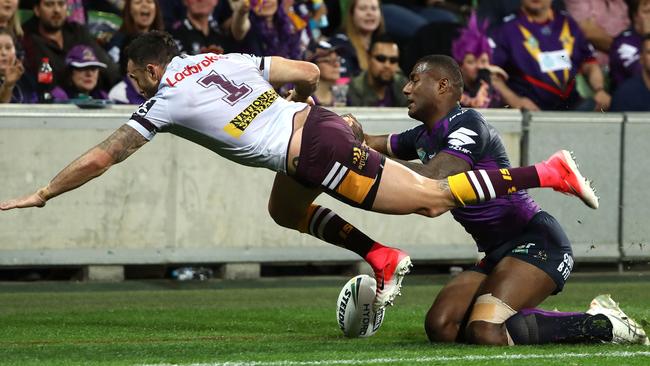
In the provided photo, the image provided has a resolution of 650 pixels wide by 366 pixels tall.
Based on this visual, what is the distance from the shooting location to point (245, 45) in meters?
15.0

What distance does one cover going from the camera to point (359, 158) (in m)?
8.88

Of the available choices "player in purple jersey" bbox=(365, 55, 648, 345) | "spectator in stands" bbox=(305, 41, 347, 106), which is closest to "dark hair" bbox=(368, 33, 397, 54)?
"spectator in stands" bbox=(305, 41, 347, 106)

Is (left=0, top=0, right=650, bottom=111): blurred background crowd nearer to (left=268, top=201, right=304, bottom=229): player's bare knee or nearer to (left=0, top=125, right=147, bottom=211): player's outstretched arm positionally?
(left=268, top=201, right=304, bottom=229): player's bare knee

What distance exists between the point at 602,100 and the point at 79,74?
6.28 meters

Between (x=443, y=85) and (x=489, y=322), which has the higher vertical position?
(x=443, y=85)

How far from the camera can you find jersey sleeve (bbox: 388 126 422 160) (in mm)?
9773

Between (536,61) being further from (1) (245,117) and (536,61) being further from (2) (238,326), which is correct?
(1) (245,117)

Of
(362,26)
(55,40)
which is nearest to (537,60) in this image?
(362,26)

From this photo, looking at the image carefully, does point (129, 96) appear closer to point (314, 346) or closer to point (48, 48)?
point (48, 48)

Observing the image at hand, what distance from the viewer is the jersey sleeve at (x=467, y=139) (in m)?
9.05

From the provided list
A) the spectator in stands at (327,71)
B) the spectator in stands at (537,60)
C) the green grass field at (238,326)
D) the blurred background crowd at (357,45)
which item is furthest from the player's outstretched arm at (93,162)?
the spectator in stands at (537,60)

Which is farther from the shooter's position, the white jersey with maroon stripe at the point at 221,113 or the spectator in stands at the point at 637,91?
the spectator in stands at the point at 637,91

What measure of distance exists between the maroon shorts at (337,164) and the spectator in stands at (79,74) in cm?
553

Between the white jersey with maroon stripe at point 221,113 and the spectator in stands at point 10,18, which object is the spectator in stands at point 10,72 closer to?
the spectator in stands at point 10,18
